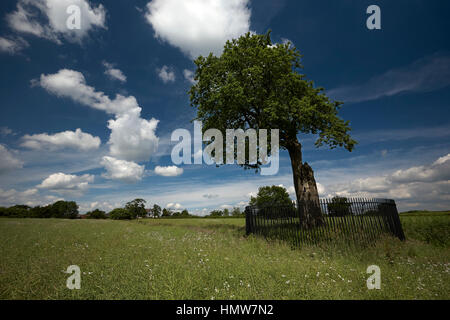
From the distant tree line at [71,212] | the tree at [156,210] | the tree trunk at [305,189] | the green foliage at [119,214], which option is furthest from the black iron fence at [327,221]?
the tree at [156,210]

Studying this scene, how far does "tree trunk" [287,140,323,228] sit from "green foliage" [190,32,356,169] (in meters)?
1.13

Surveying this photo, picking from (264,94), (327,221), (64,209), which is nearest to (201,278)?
(327,221)

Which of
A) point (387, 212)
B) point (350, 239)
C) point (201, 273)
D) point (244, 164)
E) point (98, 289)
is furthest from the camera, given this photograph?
point (244, 164)

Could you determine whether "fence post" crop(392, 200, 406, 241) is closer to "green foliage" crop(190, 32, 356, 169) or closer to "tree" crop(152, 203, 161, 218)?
"green foliage" crop(190, 32, 356, 169)

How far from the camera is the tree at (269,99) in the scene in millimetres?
14734

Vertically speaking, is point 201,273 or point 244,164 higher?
point 244,164

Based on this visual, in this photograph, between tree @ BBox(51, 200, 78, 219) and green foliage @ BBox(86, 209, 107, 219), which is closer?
green foliage @ BBox(86, 209, 107, 219)

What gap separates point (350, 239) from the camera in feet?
34.0

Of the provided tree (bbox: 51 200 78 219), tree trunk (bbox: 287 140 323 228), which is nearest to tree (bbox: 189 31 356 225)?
tree trunk (bbox: 287 140 323 228)

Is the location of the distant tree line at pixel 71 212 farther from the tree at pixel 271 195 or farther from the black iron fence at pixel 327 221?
the black iron fence at pixel 327 221

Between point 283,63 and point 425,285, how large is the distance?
15.3 meters

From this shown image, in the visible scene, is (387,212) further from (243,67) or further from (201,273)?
(243,67)

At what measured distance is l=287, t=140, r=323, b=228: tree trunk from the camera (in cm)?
1180
